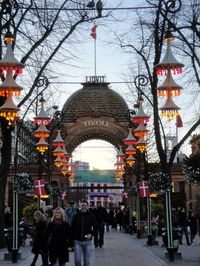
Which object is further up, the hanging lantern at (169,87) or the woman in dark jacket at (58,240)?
the hanging lantern at (169,87)

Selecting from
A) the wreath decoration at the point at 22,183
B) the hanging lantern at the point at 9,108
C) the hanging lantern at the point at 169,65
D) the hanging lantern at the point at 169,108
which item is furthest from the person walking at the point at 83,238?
the wreath decoration at the point at 22,183

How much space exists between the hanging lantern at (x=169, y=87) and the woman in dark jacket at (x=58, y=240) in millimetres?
4203

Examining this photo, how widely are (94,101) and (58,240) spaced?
65493 millimetres

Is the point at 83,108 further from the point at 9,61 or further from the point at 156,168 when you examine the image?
the point at 9,61

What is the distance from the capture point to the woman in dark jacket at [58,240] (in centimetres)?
1296

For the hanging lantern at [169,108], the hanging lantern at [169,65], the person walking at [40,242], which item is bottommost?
the person walking at [40,242]

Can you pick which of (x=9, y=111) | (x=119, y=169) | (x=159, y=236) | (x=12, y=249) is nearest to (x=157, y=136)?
(x=12, y=249)

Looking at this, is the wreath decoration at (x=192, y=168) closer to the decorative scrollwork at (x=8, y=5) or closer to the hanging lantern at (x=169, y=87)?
the hanging lantern at (x=169, y=87)

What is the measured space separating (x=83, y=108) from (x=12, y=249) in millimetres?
58033

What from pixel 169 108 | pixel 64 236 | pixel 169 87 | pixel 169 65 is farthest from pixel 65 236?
pixel 169 65

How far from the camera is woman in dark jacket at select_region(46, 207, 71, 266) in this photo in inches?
510

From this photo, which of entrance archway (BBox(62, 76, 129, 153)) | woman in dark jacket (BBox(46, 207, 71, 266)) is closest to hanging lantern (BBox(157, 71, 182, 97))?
woman in dark jacket (BBox(46, 207, 71, 266))

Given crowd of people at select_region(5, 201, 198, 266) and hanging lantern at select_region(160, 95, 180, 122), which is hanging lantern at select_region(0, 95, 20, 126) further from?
hanging lantern at select_region(160, 95, 180, 122)

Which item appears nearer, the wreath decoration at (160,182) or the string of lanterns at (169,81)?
the string of lanterns at (169,81)
